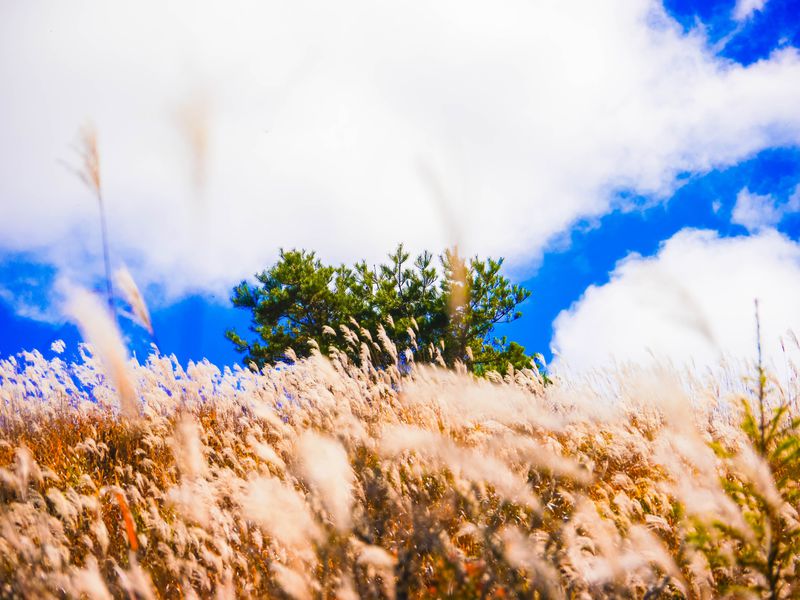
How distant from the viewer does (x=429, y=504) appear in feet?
9.76

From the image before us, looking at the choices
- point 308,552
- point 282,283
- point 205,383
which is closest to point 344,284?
point 282,283

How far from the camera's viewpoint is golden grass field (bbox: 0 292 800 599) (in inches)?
77.5

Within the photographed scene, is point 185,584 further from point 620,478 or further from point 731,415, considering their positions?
point 731,415

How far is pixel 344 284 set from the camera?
70.4 ft

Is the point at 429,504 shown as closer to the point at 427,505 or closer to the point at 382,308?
the point at 427,505

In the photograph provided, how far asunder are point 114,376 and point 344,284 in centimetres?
1913

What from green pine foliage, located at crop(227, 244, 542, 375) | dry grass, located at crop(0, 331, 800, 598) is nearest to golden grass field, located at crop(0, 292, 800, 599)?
dry grass, located at crop(0, 331, 800, 598)

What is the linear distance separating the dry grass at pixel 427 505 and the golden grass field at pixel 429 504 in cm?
2

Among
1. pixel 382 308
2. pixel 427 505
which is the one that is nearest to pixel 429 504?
pixel 427 505

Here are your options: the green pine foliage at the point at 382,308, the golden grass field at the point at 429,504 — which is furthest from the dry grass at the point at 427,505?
the green pine foliage at the point at 382,308

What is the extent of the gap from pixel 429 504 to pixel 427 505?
70 millimetres

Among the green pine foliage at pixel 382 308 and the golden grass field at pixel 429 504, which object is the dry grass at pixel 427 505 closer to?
the golden grass field at pixel 429 504

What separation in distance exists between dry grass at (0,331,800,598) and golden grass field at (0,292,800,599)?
0.02 metres

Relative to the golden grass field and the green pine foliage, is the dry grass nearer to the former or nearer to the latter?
the golden grass field
